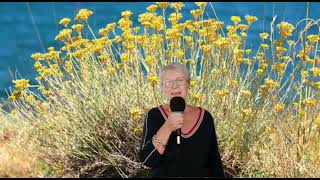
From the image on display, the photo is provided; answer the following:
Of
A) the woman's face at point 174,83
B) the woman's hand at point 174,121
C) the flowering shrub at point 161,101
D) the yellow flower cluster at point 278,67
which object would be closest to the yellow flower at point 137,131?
the flowering shrub at point 161,101

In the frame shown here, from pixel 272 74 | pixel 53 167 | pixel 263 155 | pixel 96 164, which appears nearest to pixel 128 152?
Result: pixel 96 164

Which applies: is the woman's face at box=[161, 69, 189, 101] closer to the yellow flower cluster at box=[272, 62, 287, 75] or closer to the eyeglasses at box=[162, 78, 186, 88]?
the eyeglasses at box=[162, 78, 186, 88]

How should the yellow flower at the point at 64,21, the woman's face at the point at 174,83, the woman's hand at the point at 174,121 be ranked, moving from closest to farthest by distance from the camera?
the woman's hand at the point at 174,121 → the woman's face at the point at 174,83 → the yellow flower at the point at 64,21

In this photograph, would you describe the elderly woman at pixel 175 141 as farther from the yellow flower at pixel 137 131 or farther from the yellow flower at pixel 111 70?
the yellow flower at pixel 111 70

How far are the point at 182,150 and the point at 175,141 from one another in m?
0.06

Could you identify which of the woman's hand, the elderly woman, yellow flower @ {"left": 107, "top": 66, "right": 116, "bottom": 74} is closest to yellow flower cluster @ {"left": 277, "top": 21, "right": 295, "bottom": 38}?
yellow flower @ {"left": 107, "top": 66, "right": 116, "bottom": 74}

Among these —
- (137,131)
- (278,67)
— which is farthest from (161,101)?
(278,67)

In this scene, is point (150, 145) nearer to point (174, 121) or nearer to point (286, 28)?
point (174, 121)

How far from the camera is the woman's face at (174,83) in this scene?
3.28m

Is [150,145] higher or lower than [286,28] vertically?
lower

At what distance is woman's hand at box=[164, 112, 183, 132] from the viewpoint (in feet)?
9.96

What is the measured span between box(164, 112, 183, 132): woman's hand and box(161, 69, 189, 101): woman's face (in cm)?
21

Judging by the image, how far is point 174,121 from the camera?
10.00 feet

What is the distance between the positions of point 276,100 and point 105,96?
4.30 feet
